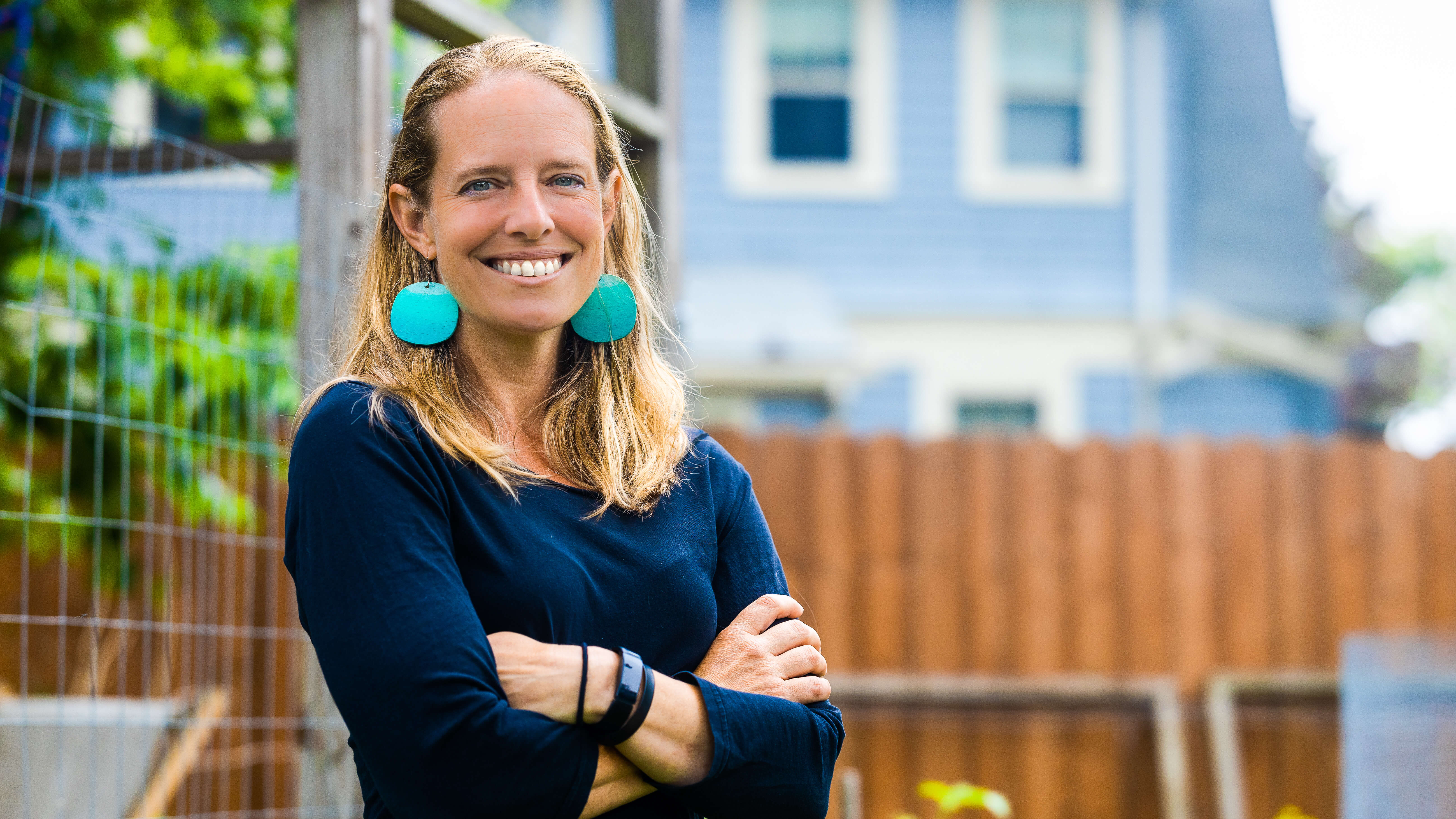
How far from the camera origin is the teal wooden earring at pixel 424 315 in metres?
1.51

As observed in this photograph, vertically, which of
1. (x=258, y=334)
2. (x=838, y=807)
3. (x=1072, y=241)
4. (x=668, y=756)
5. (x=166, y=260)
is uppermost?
(x=1072, y=241)

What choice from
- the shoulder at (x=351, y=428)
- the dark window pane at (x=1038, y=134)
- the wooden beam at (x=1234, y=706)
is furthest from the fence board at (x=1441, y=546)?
the shoulder at (x=351, y=428)

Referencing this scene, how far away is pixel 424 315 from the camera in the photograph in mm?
1518

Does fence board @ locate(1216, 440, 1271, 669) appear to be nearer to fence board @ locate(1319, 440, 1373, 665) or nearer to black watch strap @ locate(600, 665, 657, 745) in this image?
fence board @ locate(1319, 440, 1373, 665)

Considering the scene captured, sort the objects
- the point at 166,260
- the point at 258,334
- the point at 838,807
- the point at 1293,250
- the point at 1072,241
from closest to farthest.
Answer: the point at 258,334
the point at 166,260
the point at 838,807
the point at 1072,241
the point at 1293,250

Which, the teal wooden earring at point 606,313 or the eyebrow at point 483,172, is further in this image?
the teal wooden earring at point 606,313

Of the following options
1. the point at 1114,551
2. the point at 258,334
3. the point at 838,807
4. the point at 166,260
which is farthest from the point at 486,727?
the point at 1114,551

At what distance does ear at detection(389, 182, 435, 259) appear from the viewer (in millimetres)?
1560

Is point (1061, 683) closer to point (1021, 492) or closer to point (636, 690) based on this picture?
point (1021, 492)

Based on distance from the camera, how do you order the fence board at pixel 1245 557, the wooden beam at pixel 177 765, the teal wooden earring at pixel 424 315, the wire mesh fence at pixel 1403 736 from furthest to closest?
the fence board at pixel 1245 557
the wire mesh fence at pixel 1403 736
the wooden beam at pixel 177 765
the teal wooden earring at pixel 424 315

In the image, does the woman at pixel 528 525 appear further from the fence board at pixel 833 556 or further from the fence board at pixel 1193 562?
the fence board at pixel 1193 562

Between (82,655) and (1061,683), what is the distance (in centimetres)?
423

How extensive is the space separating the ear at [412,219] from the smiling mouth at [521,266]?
103 mm

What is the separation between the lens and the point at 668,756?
4.55 ft
